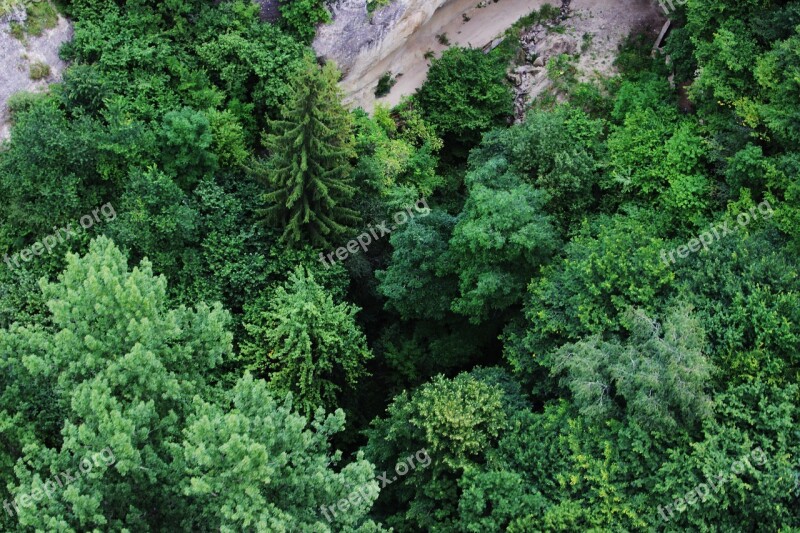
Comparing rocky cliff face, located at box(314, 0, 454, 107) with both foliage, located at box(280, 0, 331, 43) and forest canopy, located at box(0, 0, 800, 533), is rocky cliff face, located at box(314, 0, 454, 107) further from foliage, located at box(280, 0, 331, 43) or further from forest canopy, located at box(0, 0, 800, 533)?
→ forest canopy, located at box(0, 0, 800, 533)

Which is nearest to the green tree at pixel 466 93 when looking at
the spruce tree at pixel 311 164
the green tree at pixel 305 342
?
the spruce tree at pixel 311 164

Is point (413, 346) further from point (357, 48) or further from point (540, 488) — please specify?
point (357, 48)

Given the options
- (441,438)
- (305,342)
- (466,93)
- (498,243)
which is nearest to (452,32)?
(466,93)

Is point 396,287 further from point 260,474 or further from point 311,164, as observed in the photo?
point 260,474

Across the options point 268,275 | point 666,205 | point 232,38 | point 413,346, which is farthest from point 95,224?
point 666,205

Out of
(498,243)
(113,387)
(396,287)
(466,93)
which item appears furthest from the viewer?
(466,93)

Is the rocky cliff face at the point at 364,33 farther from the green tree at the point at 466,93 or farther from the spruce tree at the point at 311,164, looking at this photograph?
the spruce tree at the point at 311,164
